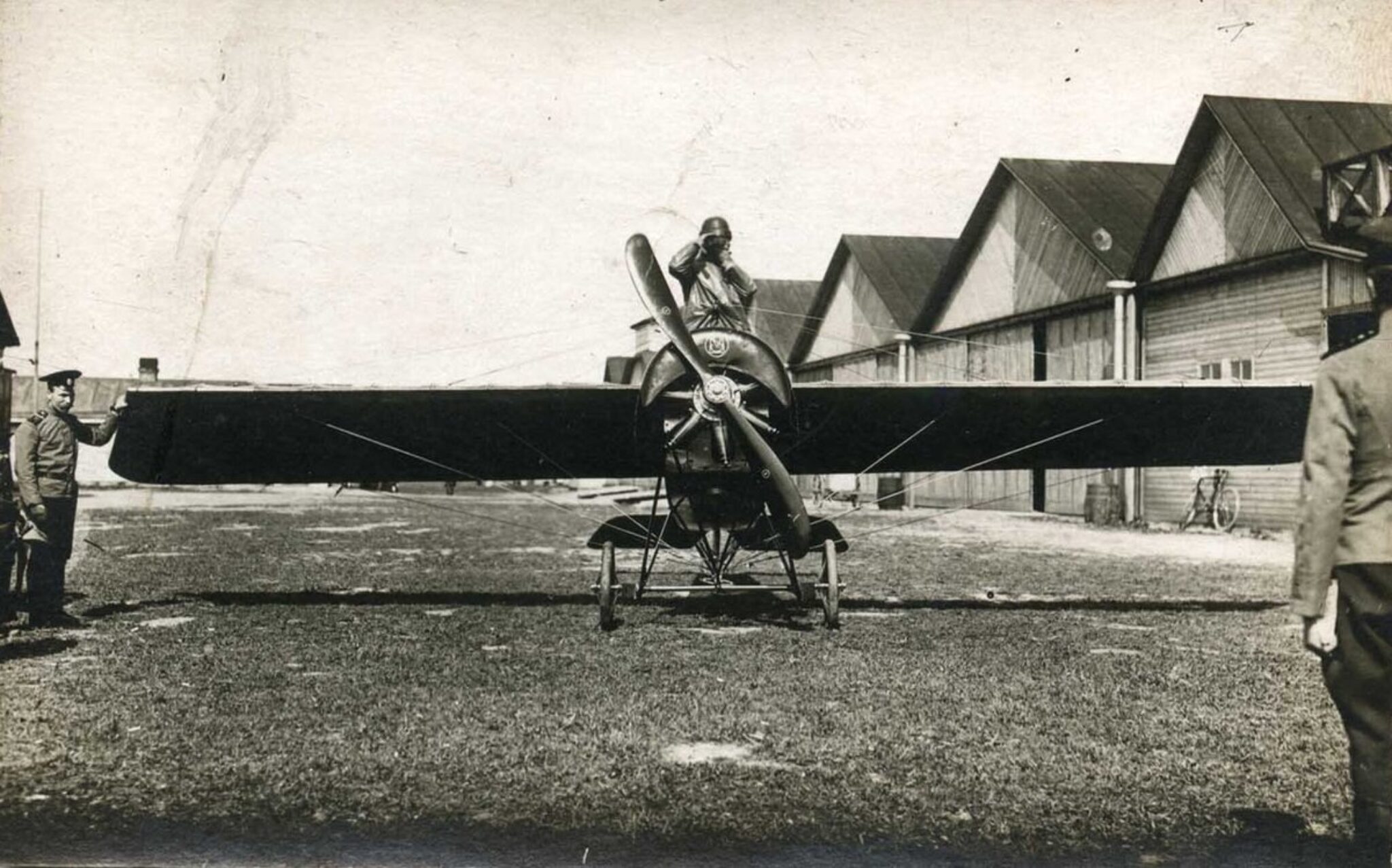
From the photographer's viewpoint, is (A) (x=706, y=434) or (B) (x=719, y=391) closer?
(B) (x=719, y=391)

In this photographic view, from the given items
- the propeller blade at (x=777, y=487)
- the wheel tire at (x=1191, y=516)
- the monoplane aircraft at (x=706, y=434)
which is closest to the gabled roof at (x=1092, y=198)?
the wheel tire at (x=1191, y=516)

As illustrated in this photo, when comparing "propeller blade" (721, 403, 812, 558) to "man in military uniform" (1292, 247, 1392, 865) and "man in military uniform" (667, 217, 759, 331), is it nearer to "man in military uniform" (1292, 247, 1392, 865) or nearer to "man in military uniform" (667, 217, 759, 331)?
"man in military uniform" (667, 217, 759, 331)

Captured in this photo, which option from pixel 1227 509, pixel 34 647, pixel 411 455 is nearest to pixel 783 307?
pixel 1227 509

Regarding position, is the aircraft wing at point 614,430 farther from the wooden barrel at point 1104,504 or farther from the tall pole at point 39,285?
the wooden barrel at point 1104,504

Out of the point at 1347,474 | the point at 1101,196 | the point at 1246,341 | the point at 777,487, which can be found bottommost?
the point at 777,487

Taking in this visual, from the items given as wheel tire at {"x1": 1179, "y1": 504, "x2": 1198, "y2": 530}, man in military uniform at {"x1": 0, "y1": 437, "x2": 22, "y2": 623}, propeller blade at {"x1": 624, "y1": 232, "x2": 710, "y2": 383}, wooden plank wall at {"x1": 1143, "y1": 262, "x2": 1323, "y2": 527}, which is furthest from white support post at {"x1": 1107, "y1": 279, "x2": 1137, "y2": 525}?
man in military uniform at {"x1": 0, "y1": 437, "x2": 22, "y2": 623}

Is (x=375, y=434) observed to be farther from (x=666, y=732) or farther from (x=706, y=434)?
(x=666, y=732)

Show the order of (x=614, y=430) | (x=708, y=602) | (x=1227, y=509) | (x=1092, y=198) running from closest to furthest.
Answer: (x=614, y=430) → (x=708, y=602) → (x=1227, y=509) → (x=1092, y=198)
